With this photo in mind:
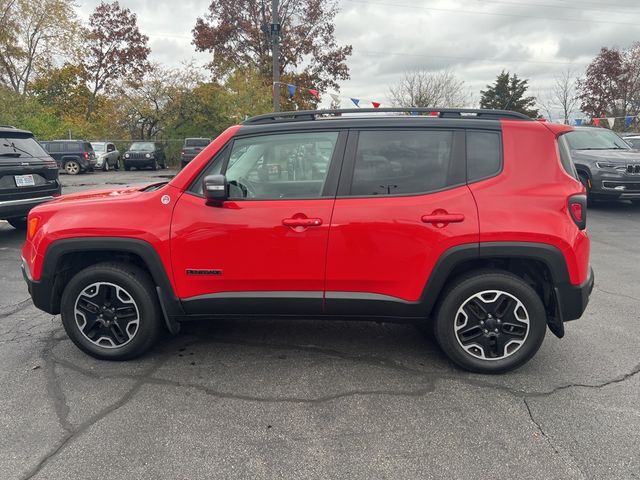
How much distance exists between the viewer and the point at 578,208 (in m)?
3.08

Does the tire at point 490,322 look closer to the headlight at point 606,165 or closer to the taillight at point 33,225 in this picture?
the taillight at point 33,225

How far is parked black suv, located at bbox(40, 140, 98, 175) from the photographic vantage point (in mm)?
22219

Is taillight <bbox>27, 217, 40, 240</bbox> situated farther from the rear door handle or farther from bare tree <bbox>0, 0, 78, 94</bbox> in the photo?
bare tree <bbox>0, 0, 78, 94</bbox>

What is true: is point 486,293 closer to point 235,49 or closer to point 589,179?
point 589,179

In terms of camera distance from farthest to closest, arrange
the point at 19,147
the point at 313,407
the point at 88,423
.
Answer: the point at 19,147 < the point at 313,407 < the point at 88,423

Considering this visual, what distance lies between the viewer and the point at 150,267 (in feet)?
10.7

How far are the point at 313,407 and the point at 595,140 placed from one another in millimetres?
11193

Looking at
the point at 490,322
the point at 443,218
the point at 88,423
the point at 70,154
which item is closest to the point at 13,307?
the point at 88,423

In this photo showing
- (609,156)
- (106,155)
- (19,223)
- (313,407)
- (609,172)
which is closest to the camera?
(313,407)

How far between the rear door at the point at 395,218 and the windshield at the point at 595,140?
9.32 meters

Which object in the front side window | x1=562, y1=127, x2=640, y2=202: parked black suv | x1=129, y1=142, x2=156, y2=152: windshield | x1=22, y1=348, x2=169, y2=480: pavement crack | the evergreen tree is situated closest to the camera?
x1=22, y1=348, x2=169, y2=480: pavement crack

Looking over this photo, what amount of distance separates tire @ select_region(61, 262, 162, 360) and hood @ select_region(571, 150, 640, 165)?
1009 centimetres

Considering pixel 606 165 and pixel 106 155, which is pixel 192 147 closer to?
pixel 106 155

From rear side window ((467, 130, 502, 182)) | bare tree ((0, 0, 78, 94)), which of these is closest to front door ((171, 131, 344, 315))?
rear side window ((467, 130, 502, 182))
